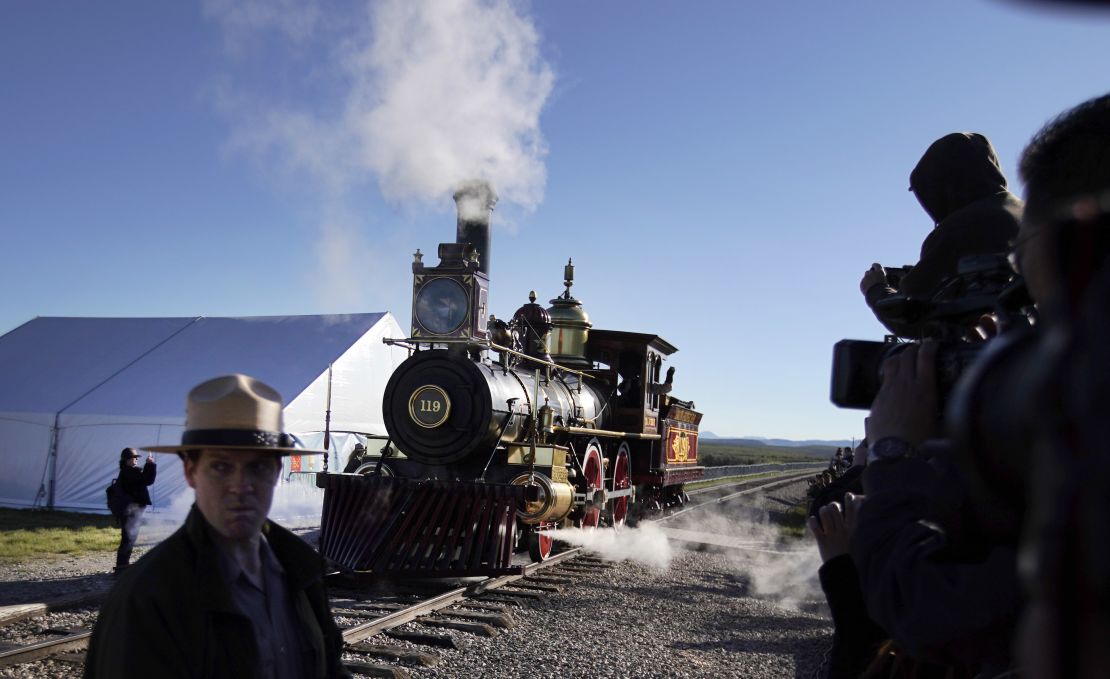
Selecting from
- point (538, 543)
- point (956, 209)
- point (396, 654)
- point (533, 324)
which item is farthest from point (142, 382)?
point (956, 209)

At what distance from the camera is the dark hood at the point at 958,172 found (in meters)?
2.48

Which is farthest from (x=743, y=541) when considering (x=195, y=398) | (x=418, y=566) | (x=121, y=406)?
(x=195, y=398)

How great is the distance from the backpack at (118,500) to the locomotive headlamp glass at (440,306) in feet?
11.9

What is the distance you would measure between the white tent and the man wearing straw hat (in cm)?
1224

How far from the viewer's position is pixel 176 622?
1.76 m

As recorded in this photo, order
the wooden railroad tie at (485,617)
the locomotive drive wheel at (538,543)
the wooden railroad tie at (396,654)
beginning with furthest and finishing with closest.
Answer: the locomotive drive wheel at (538,543) → the wooden railroad tie at (485,617) → the wooden railroad tie at (396,654)

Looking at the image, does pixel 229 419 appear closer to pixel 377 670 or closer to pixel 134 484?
pixel 377 670

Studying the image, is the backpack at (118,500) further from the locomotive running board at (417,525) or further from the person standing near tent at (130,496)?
the locomotive running board at (417,525)

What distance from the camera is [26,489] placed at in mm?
14742

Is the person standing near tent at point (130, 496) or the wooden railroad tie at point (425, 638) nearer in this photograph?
the wooden railroad tie at point (425, 638)

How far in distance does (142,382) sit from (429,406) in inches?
342

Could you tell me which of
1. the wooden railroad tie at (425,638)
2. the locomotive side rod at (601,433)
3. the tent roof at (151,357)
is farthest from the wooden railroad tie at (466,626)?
the tent roof at (151,357)

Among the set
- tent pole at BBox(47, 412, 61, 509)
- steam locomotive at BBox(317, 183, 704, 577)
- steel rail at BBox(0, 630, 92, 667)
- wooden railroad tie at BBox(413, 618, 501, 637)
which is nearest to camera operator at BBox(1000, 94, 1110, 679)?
steel rail at BBox(0, 630, 92, 667)

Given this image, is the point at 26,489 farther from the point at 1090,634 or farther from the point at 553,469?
the point at 1090,634
